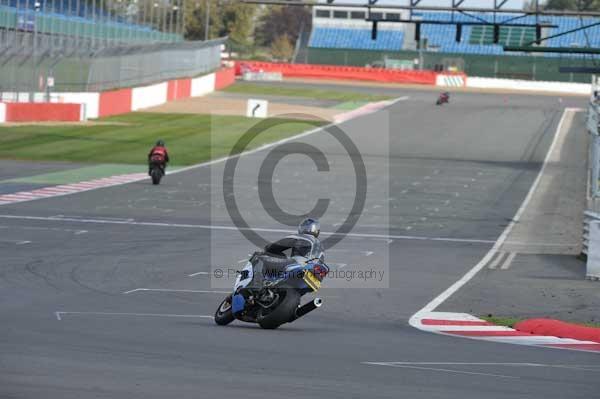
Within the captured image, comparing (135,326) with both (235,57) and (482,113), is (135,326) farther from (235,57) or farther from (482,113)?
(235,57)

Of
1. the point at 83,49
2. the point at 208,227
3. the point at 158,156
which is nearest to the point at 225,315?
the point at 208,227

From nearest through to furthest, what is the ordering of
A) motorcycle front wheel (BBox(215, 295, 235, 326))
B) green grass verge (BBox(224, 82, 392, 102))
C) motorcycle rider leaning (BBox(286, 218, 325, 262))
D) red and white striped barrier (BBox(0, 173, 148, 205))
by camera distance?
motorcycle rider leaning (BBox(286, 218, 325, 262)) < motorcycle front wheel (BBox(215, 295, 235, 326)) < red and white striped barrier (BBox(0, 173, 148, 205)) < green grass verge (BBox(224, 82, 392, 102))

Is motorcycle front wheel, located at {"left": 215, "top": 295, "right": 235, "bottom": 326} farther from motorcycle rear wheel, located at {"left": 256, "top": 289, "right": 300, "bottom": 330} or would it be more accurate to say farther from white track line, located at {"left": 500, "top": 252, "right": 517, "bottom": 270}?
white track line, located at {"left": 500, "top": 252, "right": 517, "bottom": 270}

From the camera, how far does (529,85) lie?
11769 centimetres

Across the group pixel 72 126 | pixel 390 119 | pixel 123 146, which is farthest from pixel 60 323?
pixel 390 119

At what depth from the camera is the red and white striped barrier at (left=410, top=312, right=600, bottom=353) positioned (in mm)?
15406

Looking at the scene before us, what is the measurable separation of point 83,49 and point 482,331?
53.8 meters

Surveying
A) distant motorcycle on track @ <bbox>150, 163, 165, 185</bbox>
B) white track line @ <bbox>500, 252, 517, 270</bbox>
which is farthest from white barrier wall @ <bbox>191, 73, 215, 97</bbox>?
white track line @ <bbox>500, 252, 517, 270</bbox>

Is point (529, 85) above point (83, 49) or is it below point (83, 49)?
below

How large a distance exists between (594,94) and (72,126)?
26910mm

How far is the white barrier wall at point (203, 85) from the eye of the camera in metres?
88.6

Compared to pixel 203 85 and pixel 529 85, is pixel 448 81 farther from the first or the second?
pixel 203 85

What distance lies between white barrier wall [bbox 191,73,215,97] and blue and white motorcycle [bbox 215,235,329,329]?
73.6 meters

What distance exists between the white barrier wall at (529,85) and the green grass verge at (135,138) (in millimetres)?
52486
